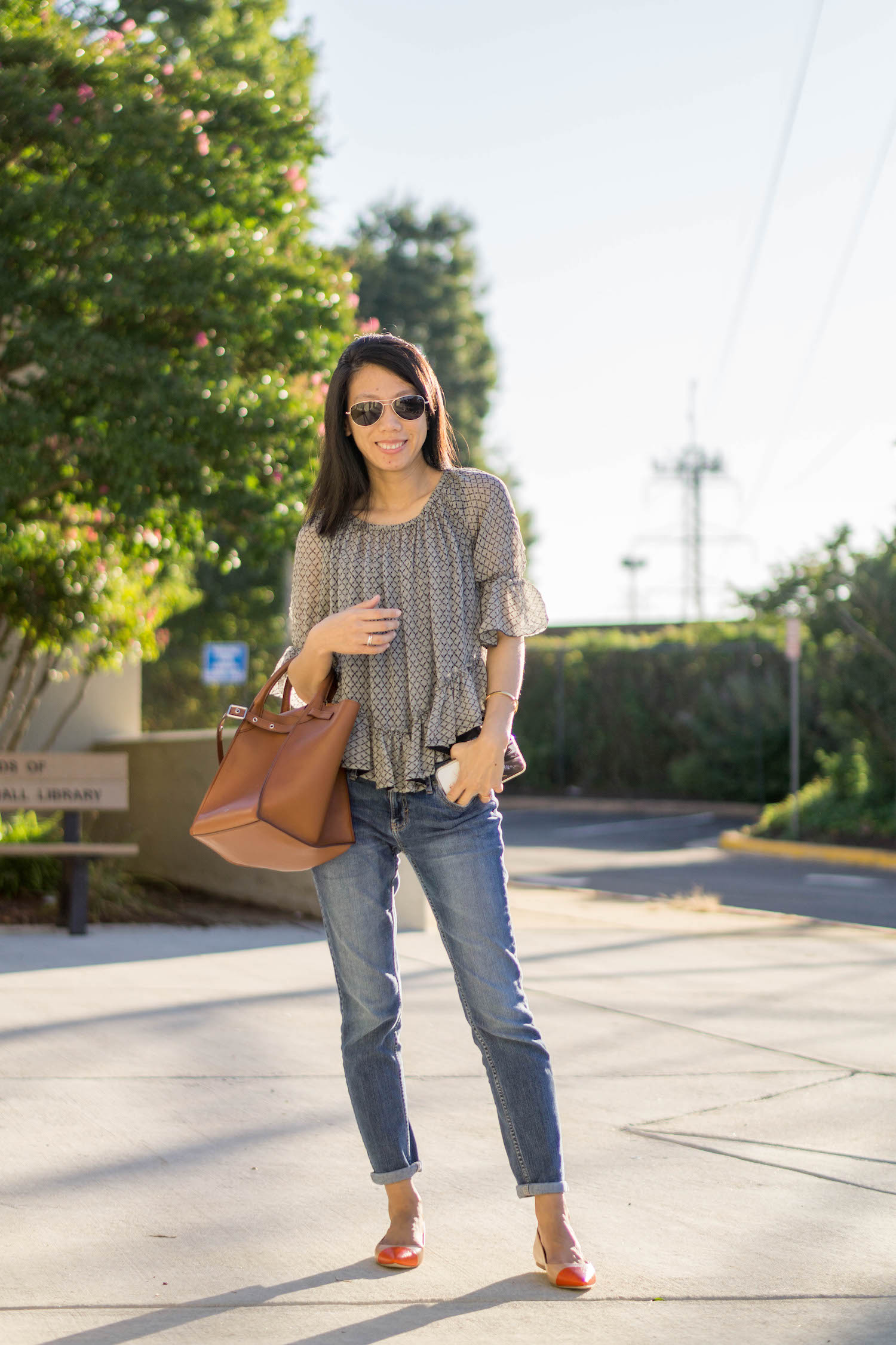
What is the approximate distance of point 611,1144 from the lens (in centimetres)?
399

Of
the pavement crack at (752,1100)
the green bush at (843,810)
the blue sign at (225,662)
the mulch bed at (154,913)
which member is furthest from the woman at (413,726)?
the blue sign at (225,662)

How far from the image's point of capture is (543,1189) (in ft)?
9.61

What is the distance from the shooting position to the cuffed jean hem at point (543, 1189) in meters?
2.93

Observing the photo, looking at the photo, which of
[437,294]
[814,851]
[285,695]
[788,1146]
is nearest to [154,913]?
[788,1146]

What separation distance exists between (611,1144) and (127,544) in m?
5.72

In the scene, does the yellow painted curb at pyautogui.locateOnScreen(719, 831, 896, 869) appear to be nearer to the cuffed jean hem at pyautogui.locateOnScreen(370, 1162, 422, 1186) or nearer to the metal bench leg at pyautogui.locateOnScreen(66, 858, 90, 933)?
the metal bench leg at pyautogui.locateOnScreen(66, 858, 90, 933)

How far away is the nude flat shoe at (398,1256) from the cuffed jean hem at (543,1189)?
290mm

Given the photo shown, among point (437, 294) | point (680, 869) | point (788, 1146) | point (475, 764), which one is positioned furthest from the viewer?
point (437, 294)

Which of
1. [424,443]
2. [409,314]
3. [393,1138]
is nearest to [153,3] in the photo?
[424,443]

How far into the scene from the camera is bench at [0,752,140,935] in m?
7.59

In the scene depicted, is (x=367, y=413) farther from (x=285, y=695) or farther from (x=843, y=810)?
(x=843, y=810)

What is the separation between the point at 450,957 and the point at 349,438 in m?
1.15

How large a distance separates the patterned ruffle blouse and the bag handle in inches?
0.9

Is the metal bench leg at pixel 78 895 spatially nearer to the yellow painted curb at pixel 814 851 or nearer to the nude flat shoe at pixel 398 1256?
the nude flat shoe at pixel 398 1256
